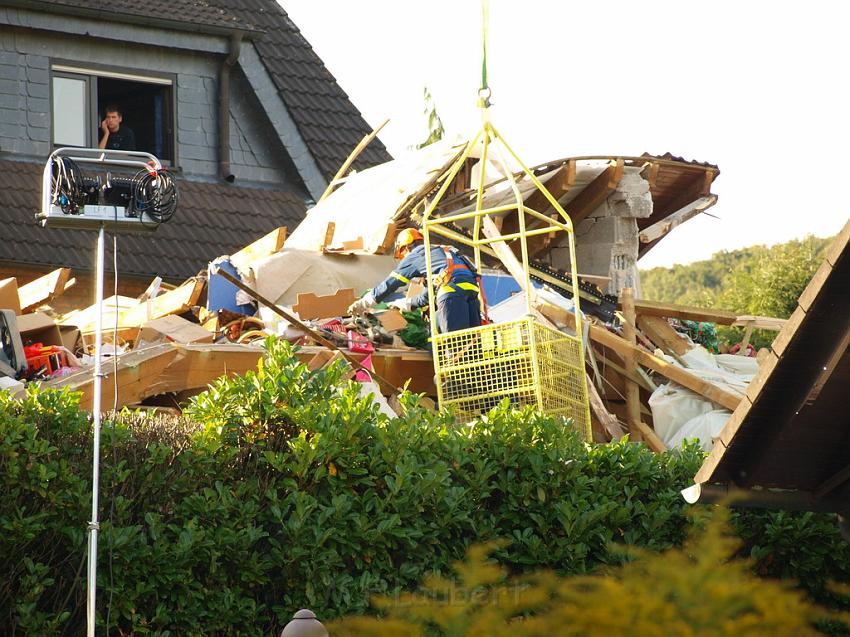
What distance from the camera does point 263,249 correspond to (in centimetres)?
→ 1423

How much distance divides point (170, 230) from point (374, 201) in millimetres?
3463

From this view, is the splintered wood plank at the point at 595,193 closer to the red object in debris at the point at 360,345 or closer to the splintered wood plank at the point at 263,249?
the splintered wood plank at the point at 263,249

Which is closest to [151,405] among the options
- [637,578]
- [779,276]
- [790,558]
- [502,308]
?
[502,308]

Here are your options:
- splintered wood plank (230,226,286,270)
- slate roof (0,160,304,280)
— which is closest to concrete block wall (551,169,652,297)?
splintered wood plank (230,226,286,270)

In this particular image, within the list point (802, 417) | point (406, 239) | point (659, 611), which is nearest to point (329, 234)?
point (406, 239)

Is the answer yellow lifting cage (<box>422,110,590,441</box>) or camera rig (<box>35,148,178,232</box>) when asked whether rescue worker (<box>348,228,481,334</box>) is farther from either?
camera rig (<box>35,148,178,232</box>)

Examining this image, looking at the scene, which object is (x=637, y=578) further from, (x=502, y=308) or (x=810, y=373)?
(x=502, y=308)

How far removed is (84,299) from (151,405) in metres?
5.29

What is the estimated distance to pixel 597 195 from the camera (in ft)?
48.3

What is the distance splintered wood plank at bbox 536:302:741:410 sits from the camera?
38.1ft

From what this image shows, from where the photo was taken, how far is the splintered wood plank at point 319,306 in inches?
492

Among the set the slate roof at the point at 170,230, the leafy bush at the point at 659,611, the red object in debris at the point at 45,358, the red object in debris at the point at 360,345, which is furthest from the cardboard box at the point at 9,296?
the leafy bush at the point at 659,611

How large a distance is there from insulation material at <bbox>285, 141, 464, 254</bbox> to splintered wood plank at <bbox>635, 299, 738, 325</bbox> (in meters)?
2.69

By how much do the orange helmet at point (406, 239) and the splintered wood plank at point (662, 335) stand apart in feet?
7.53
